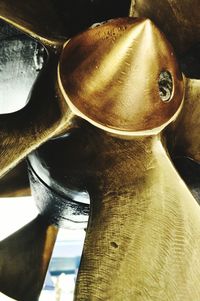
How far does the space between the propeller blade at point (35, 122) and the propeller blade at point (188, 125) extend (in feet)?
0.93

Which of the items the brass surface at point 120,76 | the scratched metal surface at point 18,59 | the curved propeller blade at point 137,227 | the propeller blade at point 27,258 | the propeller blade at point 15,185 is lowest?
the propeller blade at point 27,258

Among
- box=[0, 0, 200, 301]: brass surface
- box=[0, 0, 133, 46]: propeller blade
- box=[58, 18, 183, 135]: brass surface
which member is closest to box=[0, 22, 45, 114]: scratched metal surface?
box=[0, 0, 133, 46]: propeller blade

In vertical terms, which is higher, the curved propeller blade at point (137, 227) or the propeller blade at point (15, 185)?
the curved propeller blade at point (137, 227)

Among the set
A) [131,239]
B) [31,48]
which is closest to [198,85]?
[131,239]

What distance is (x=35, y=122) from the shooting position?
3.31ft

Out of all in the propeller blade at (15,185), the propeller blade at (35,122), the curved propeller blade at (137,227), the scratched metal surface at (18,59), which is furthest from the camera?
the propeller blade at (15,185)

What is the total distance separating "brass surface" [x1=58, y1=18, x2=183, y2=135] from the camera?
91 cm

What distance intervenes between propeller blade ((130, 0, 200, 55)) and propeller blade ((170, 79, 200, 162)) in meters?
0.19

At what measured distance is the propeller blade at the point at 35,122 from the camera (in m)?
0.96

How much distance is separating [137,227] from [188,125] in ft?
1.13

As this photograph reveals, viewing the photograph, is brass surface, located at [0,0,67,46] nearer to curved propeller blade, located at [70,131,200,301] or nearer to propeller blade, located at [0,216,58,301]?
curved propeller blade, located at [70,131,200,301]

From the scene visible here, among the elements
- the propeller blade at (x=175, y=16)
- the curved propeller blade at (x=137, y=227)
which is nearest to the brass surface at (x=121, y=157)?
the curved propeller blade at (x=137, y=227)

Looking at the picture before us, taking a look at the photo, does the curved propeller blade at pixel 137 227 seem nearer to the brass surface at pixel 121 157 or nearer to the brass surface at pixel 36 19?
the brass surface at pixel 121 157

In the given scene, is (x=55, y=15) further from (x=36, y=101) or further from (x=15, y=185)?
(x=15, y=185)
